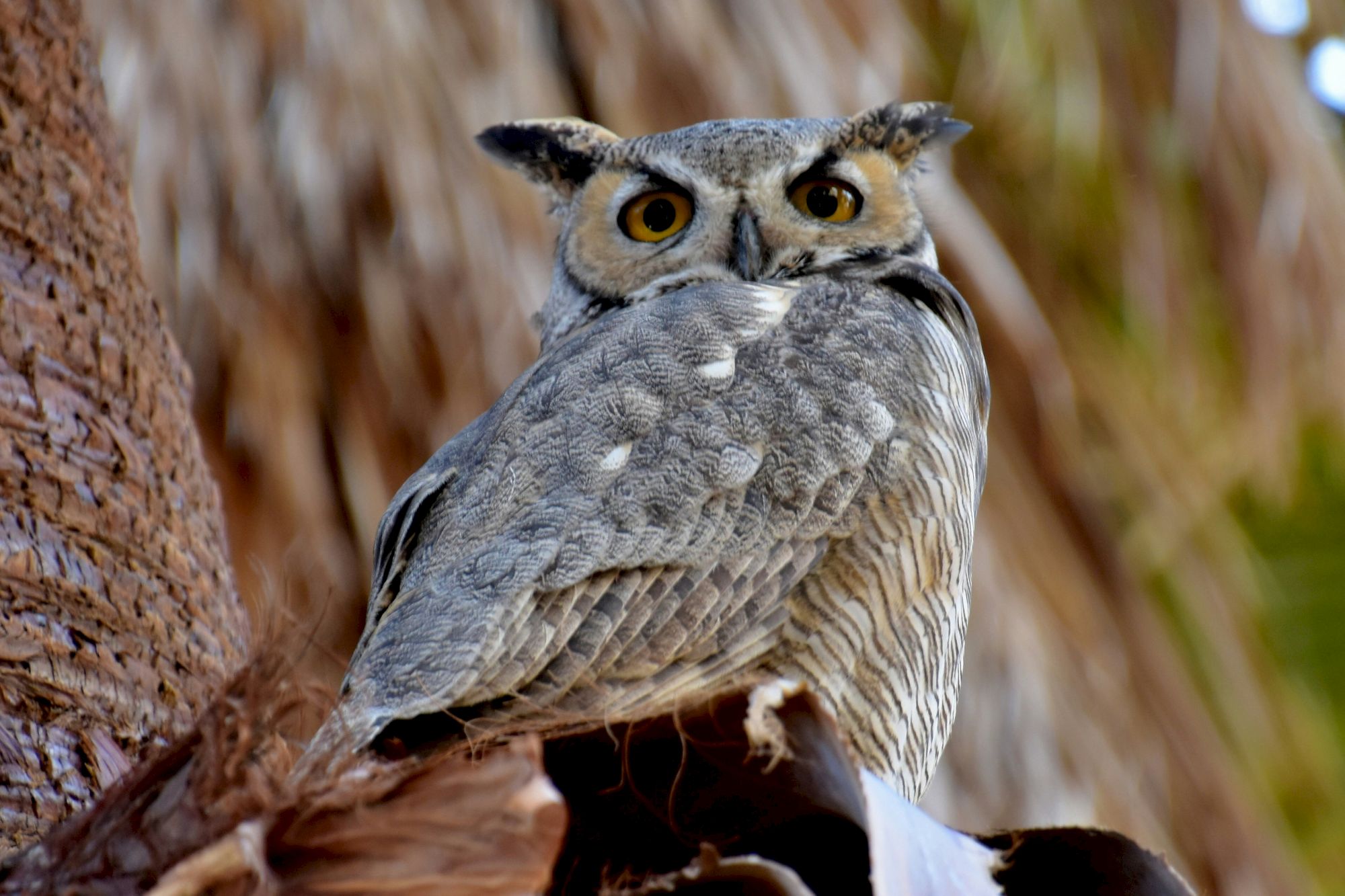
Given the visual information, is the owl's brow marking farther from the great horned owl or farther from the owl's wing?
the owl's wing

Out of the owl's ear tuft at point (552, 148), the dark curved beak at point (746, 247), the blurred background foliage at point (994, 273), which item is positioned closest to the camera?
the dark curved beak at point (746, 247)

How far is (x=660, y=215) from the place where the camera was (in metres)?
2.51

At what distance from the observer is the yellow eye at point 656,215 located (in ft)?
8.18

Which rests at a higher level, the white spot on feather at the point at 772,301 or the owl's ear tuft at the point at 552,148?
the owl's ear tuft at the point at 552,148

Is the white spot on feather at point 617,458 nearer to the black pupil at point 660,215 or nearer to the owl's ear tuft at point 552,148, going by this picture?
the black pupil at point 660,215

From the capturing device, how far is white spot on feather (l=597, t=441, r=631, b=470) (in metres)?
1.71

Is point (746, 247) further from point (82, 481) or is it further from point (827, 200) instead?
point (82, 481)

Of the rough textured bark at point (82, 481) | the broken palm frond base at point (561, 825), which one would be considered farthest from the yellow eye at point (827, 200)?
the broken palm frond base at point (561, 825)

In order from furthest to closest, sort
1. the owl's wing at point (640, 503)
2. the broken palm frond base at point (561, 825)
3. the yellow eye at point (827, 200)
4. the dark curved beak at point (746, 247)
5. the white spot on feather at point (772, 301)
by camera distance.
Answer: the yellow eye at point (827, 200), the dark curved beak at point (746, 247), the white spot on feather at point (772, 301), the owl's wing at point (640, 503), the broken palm frond base at point (561, 825)

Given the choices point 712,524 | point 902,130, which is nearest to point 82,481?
point 712,524

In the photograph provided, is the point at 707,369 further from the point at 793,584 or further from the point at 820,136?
the point at 820,136

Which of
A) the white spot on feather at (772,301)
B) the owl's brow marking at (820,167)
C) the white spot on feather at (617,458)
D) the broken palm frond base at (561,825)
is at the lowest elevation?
the broken palm frond base at (561,825)

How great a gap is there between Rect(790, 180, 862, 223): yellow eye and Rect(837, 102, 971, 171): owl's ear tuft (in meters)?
0.08

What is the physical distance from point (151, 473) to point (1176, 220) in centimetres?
274
